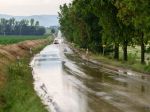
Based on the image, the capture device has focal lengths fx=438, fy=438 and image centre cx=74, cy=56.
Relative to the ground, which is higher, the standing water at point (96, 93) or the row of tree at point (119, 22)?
the row of tree at point (119, 22)

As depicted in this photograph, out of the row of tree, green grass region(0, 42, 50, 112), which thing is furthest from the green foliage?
the row of tree

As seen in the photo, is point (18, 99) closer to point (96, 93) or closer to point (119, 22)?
point (96, 93)

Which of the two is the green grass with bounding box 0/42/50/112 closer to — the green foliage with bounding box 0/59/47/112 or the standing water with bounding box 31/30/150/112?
the green foliage with bounding box 0/59/47/112

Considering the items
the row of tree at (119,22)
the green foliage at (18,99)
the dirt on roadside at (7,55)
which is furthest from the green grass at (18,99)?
the row of tree at (119,22)

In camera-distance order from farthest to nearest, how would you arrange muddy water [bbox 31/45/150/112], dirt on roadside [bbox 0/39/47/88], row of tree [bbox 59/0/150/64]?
row of tree [bbox 59/0/150/64] < dirt on roadside [bbox 0/39/47/88] < muddy water [bbox 31/45/150/112]

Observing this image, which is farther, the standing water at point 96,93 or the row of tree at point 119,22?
the row of tree at point 119,22

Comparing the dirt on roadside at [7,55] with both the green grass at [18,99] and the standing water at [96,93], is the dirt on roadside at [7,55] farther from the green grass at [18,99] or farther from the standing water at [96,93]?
the standing water at [96,93]

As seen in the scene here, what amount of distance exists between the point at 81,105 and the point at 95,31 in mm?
39521

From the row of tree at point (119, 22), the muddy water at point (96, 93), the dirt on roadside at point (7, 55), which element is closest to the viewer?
the muddy water at point (96, 93)

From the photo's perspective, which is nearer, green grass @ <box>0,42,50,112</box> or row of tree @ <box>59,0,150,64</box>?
green grass @ <box>0,42,50,112</box>

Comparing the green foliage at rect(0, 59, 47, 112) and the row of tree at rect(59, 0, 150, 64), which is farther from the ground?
the row of tree at rect(59, 0, 150, 64)

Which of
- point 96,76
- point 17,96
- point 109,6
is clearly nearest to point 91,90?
point 17,96

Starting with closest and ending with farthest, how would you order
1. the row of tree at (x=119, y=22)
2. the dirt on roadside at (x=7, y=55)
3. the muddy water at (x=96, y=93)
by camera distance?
the muddy water at (x=96, y=93) < the dirt on roadside at (x=7, y=55) < the row of tree at (x=119, y=22)

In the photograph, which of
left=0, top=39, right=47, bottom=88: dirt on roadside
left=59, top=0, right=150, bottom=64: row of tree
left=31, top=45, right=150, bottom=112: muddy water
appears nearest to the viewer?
left=31, top=45, right=150, bottom=112: muddy water
